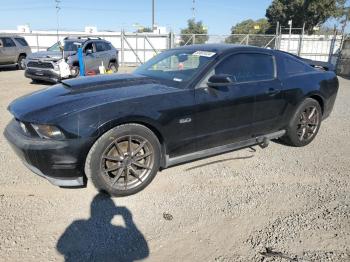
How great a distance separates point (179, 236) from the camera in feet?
9.77

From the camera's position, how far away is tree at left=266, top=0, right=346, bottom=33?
149ft

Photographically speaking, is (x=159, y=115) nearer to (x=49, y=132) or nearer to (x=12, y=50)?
(x=49, y=132)

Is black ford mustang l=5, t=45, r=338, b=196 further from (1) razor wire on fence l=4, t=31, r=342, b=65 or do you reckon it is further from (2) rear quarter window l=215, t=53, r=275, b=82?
(1) razor wire on fence l=4, t=31, r=342, b=65

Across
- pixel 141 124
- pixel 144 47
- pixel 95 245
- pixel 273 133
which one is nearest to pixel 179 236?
pixel 95 245

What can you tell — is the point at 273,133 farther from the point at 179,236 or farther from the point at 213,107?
the point at 179,236

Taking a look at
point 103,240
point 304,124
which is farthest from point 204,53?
point 103,240

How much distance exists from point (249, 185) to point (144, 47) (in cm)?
1909

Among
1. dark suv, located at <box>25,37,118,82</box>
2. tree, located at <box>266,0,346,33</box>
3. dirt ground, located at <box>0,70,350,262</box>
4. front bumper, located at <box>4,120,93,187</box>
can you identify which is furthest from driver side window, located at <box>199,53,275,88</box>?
tree, located at <box>266,0,346,33</box>

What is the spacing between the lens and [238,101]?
4.21 meters

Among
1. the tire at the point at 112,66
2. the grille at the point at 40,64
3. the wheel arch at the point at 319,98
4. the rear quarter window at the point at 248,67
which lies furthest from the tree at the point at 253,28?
the rear quarter window at the point at 248,67

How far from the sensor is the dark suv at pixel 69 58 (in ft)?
37.9

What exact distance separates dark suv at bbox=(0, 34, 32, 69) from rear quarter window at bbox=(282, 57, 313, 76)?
594 inches

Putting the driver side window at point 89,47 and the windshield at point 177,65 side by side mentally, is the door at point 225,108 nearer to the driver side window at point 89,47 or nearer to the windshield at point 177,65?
the windshield at point 177,65

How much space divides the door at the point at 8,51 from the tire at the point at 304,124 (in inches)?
599
